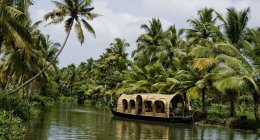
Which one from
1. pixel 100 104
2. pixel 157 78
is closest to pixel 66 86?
pixel 100 104

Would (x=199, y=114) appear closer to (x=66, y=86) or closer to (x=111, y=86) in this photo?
(x=111, y=86)

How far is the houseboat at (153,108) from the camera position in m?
20.8

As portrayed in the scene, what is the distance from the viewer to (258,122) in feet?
58.9

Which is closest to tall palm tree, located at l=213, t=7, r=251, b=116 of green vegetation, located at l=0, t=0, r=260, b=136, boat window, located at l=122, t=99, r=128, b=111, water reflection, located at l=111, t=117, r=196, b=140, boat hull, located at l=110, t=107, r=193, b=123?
green vegetation, located at l=0, t=0, r=260, b=136

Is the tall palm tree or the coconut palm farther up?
the tall palm tree

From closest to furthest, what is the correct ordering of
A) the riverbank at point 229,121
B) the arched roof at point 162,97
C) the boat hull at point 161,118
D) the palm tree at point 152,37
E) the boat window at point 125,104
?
1. the riverbank at point 229,121
2. the boat hull at point 161,118
3. the arched roof at point 162,97
4. the boat window at point 125,104
5. the palm tree at point 152,37

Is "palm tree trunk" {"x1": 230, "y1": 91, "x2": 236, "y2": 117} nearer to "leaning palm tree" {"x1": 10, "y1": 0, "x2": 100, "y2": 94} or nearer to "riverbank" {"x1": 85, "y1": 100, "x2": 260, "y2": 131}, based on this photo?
"riverbank" {"x1": 85, "y1": 100, "x2": 260, "y2": 131}

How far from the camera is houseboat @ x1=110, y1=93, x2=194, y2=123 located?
68.2ft

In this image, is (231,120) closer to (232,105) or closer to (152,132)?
(232,105)

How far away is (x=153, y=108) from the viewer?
71.8 feet

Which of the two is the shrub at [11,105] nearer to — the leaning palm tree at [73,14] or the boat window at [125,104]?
the leaning palm tree at [73,14]

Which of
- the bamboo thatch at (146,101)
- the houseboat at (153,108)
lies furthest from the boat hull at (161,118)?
the bamboo thatch at (146,101)

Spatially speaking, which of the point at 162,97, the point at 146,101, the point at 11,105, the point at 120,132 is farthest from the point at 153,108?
the point at 11,105

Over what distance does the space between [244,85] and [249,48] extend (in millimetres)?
2616
